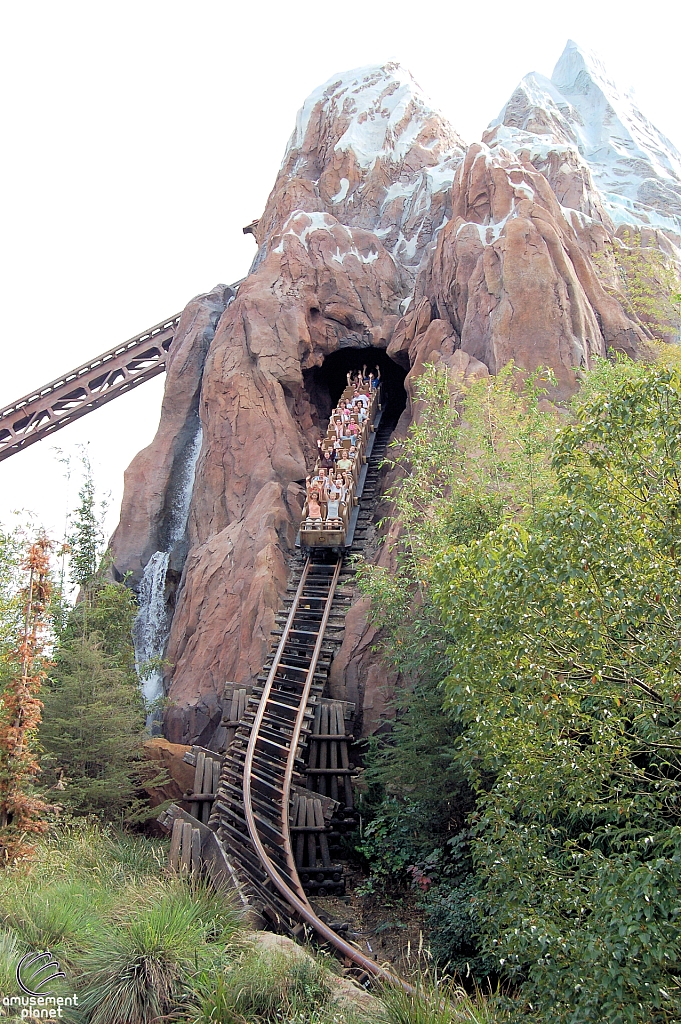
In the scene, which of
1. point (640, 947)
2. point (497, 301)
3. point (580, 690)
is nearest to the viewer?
point (640, 947)

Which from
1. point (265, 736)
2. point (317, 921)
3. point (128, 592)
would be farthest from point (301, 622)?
point (317, 921)

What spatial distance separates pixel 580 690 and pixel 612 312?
15.3 meters

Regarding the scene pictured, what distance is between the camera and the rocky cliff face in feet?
53.9

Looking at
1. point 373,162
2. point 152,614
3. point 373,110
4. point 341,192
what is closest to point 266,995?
point 152,614

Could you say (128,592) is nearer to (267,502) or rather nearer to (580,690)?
(267,502)

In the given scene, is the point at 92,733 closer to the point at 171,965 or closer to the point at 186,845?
the point at 186,845

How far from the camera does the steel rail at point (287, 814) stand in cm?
728

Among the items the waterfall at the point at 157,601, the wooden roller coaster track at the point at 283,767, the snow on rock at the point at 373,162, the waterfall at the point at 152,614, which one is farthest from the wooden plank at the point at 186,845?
the snow on rock at the point at 373,162

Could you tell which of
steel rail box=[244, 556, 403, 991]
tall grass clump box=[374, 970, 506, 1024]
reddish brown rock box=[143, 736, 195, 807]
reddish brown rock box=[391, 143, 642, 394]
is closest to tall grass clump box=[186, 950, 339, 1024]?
tall grass clump box=[374, 970, 506, 1024]

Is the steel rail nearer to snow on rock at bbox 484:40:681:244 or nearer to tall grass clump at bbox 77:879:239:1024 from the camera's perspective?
tall grass clump at bbox 77:879:239:1024

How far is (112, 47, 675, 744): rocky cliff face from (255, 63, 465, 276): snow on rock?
9 centimetres

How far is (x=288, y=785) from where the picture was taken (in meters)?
11.2

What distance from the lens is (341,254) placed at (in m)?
24.3

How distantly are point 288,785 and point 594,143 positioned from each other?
39.2 metres
